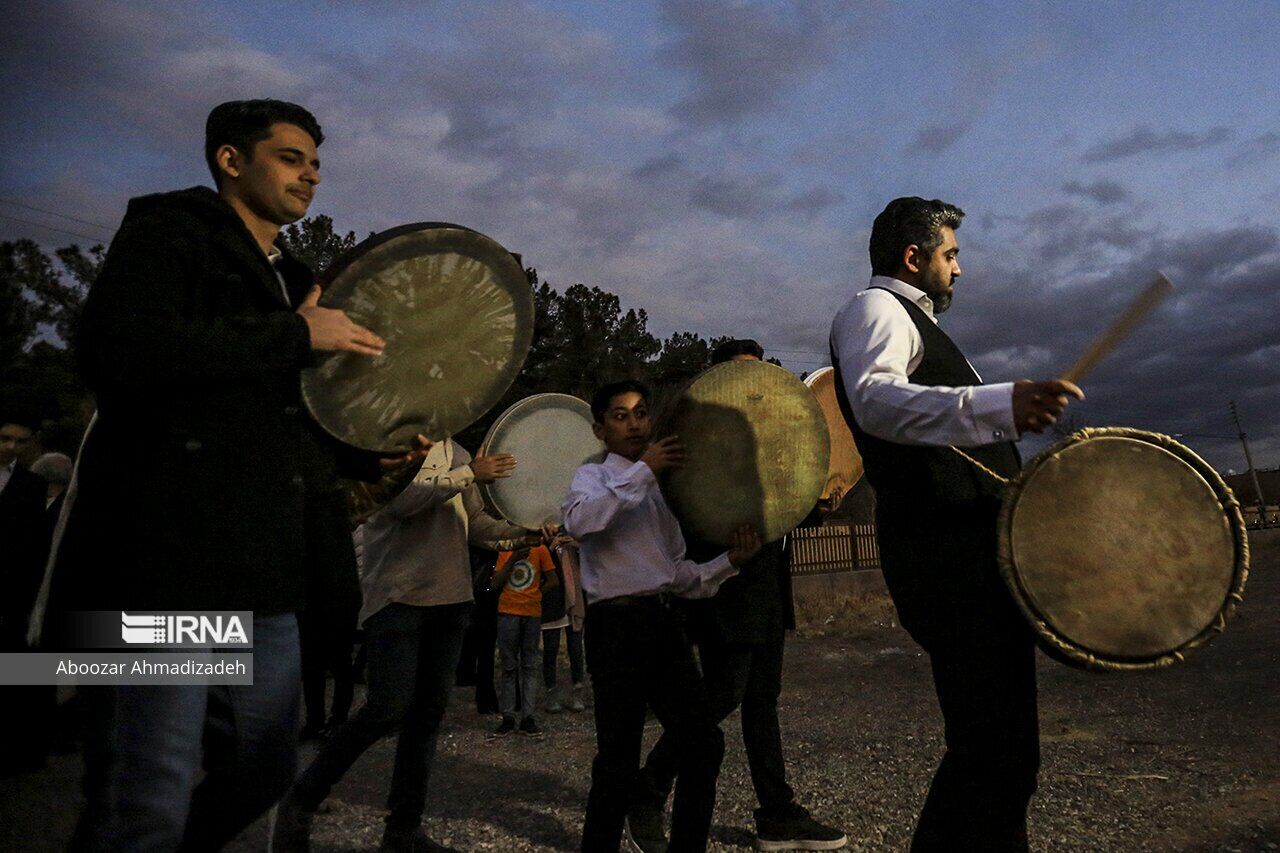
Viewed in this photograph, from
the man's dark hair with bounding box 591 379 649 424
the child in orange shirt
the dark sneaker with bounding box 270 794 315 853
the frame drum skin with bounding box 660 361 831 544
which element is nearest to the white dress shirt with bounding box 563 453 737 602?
the frame drum skin with bounding box 660 361 831 544

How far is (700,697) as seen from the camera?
2.81 metres

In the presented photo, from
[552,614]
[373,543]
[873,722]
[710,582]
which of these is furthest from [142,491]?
[552,614]

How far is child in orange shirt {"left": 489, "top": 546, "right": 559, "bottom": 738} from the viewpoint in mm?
6441

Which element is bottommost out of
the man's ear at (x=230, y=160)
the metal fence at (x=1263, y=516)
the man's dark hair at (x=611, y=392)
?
the man's dark hair at (x=611, y=392)

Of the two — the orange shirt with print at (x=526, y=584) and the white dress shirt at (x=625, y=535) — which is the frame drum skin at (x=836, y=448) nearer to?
the white dress shirt at (x=625, y=535)

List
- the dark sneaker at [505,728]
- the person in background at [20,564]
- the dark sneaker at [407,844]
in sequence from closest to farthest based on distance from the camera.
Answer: the dark sneaker at [407,844]
the person in background at [20,564]
the dark sneaker at [505,728]

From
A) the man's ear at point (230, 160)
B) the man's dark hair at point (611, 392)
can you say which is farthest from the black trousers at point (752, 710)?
the man's ear at point (230, 160)

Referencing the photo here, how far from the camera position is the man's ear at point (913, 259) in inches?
104

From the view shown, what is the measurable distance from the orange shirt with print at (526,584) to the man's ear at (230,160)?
16.3ft

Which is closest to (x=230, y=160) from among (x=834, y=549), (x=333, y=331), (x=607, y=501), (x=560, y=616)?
(x=333, y=331)

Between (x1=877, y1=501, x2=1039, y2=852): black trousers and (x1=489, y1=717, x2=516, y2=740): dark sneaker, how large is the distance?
4488mm

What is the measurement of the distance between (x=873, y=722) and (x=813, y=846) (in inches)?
111

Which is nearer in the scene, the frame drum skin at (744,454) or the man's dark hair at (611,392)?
the frame drum skin at (744,454)

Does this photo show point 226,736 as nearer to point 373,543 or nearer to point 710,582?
Answer: point 710,582
